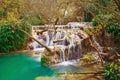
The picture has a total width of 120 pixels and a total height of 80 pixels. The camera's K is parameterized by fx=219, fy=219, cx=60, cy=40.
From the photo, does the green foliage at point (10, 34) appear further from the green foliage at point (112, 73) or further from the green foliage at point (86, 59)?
the green foliage at point (112, 73)

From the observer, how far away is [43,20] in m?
18.4

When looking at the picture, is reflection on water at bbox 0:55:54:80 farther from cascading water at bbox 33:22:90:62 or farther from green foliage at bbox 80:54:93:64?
green foliage at bbox 80:54:93:64

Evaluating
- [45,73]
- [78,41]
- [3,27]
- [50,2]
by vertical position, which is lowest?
[45,73]

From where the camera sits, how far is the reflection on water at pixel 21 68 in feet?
35.6

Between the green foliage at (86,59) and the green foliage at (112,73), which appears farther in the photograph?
the green foliage at (86,59)

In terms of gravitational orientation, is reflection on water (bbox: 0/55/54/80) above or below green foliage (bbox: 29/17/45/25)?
below

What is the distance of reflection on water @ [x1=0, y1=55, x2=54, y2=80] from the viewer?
1084 cm

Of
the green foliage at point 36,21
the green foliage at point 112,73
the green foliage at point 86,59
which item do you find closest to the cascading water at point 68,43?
the green foliage at point 86,59

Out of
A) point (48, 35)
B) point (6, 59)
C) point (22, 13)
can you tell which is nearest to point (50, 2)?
point (22, 13)

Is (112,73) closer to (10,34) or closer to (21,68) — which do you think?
(21,68)

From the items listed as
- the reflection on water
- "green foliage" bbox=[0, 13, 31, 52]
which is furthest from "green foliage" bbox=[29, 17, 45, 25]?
the reflection on water

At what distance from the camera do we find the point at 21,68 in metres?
12.0

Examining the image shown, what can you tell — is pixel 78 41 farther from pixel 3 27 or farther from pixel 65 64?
pixel 3 27

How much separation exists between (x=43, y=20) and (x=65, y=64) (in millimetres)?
7209
